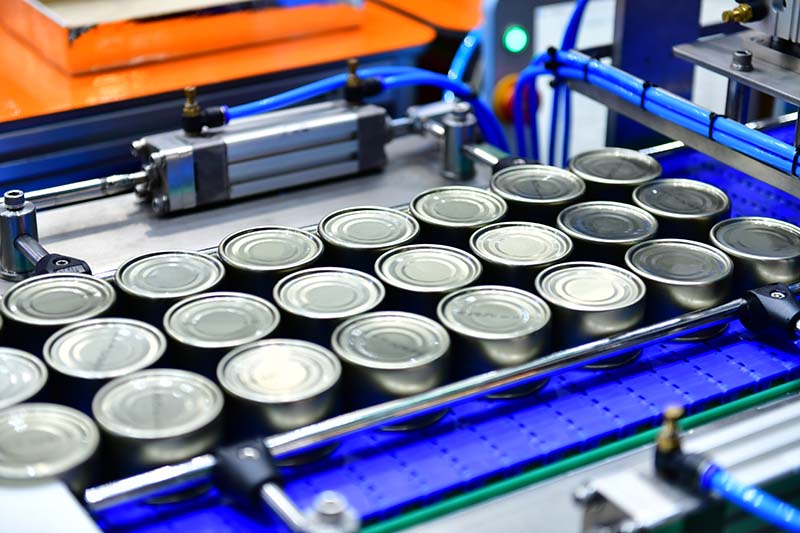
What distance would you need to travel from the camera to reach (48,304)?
A: 61.9 inches

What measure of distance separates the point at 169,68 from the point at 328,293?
1207 mm

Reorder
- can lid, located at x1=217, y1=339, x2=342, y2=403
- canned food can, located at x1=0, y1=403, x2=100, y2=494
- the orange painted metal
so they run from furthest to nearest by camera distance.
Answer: the orange painted metal, can lid, located at x1=217, y1=339, x2=342, y2=403, canned food can, located at x1=0, y1=403, x2=100, y2=494

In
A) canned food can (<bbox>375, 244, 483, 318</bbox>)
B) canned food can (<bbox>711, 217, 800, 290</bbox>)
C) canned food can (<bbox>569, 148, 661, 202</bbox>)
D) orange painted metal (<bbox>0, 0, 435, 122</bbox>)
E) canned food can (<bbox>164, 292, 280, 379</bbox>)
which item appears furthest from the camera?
orange painted metal (<bbox>0, 0, 435, 122</bbox>)

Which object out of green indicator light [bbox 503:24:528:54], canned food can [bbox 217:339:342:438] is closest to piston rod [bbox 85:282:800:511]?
canned food can [bbox 217:339:342:438]

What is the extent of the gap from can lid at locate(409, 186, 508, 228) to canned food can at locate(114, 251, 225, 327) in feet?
1.18

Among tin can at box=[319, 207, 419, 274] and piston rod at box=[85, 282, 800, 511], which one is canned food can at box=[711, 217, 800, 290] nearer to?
piston rod at box=[85, 282, 800, 511]

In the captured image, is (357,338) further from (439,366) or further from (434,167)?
(434,167)

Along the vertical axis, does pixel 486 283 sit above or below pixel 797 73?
below

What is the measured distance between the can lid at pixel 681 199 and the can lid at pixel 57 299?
2.90ft

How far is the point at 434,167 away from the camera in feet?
7.49

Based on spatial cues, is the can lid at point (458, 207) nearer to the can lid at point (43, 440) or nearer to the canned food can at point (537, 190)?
the canned food can at point (537, 190)

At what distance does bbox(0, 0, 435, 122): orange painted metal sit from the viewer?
2.39 meters

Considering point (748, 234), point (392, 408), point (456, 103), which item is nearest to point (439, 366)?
point (392, 408)

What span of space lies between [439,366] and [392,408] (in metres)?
0.10
